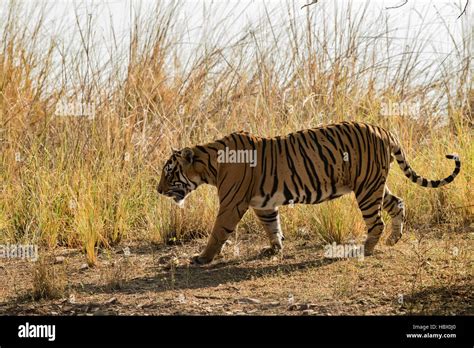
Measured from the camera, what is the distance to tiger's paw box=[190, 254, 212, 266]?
7820 mm

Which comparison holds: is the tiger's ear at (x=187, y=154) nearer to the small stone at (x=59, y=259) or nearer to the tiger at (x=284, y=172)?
the tiger at (x=284, y=172)

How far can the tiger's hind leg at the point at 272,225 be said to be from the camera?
813 centimetres

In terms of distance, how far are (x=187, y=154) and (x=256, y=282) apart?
1310 millimetres

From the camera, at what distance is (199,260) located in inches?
309

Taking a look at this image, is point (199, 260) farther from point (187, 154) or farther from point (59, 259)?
point (59, 259)

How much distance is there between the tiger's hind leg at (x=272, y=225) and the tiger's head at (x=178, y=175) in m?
0.75

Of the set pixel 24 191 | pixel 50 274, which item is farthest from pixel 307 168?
pixel 24 191

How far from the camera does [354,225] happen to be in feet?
28.3

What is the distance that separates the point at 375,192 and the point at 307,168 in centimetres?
62

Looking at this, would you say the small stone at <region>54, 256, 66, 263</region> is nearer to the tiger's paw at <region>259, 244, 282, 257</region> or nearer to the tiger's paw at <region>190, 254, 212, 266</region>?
the tiger's paw at <region>190, 254, 212, 266</region>

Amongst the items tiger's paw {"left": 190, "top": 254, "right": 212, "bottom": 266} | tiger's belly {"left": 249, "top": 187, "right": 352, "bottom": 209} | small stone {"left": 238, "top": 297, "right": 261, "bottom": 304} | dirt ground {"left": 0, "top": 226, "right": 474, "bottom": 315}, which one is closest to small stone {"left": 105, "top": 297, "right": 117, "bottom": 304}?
dirt ground {"left": 0, "top": 226, "right": 474, "bottom": 315}
